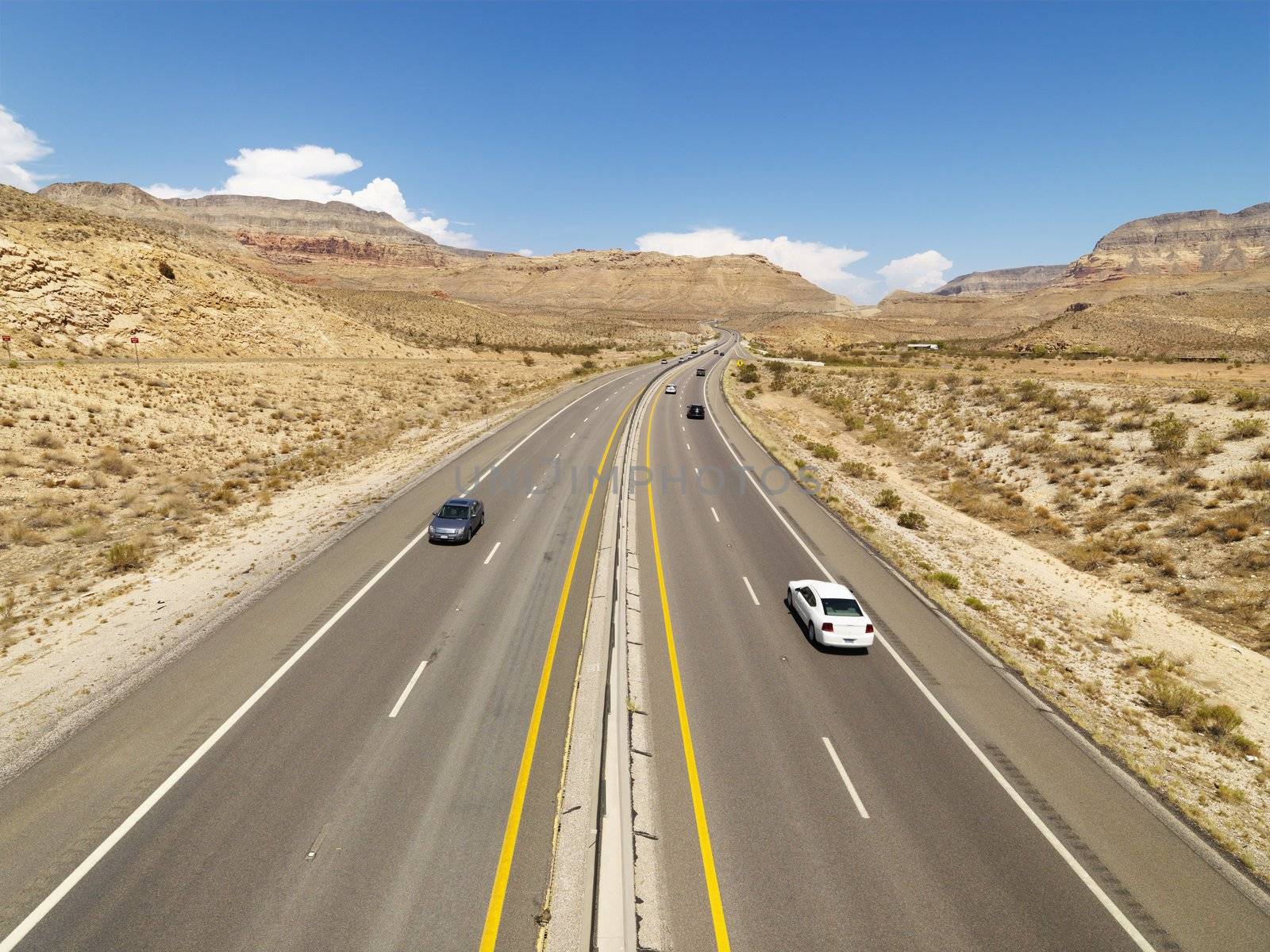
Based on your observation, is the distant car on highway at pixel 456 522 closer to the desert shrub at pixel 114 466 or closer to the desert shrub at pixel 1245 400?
the desert shrub at pixel 114 466

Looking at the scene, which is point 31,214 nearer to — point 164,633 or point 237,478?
point 237,478

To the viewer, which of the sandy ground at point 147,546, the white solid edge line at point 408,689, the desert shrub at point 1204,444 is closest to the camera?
the white solid edge line at point 408,689

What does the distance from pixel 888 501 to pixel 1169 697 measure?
52.4 ft

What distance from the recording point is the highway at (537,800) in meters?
7.61

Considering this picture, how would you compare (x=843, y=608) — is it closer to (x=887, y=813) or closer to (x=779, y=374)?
(x=887, y=813)

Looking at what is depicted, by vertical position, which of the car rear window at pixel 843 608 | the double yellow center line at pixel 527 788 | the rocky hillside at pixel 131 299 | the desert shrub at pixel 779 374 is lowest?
the double yellow center line at pixel 527 788

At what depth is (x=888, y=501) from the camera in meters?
28.6

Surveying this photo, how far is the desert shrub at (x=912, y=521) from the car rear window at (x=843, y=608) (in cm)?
1279

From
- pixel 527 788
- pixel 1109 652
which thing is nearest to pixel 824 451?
pixel 1109 652

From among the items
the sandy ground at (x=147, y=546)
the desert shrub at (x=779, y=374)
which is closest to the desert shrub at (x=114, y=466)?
the sandy ground at (x=147, y=546)

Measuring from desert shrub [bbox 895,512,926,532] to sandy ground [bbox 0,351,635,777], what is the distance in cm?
2388

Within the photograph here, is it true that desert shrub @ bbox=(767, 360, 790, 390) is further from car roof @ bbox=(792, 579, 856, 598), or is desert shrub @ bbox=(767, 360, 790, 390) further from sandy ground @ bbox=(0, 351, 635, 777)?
car roof @ bbox=(792, 579, 856, 598)

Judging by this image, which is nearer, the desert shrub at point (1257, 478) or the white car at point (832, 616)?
the white car at point (832, 616)

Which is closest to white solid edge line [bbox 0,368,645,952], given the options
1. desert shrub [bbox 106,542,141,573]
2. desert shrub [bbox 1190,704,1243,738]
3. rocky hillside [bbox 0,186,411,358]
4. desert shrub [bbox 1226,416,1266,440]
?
desert shrub [bbox 106,542,141,573]
